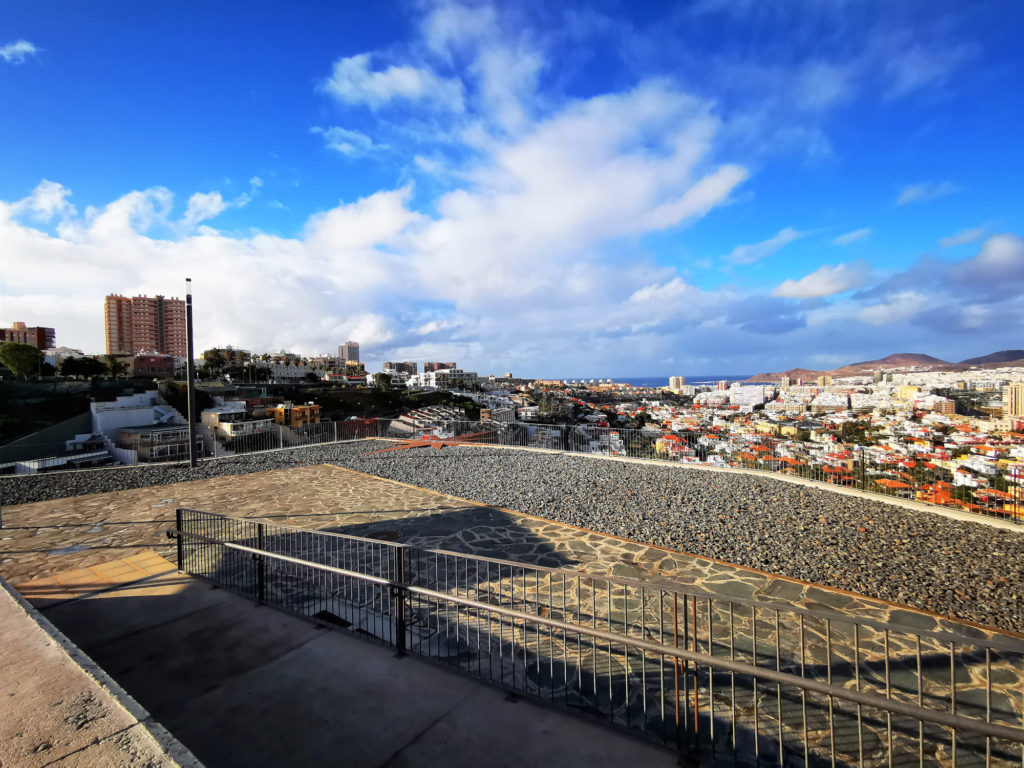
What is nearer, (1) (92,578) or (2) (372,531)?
(1) (92,578)

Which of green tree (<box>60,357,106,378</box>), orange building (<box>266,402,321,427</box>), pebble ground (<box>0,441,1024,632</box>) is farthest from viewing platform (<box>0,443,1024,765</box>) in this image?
green tree (<box>60,357,106,378</box>)

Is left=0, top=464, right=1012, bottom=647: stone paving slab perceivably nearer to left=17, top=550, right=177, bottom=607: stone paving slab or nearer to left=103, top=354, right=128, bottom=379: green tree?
left=17, top=550, right=177, bottom=607: stone paving slab

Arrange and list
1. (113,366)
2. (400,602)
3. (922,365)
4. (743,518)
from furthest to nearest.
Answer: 1. (113,366)
2. (922,365)
3. (743,518)
4. (400,602)

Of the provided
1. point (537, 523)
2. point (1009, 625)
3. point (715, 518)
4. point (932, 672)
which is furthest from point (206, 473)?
point (1009, 625)

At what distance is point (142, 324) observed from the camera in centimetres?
12169

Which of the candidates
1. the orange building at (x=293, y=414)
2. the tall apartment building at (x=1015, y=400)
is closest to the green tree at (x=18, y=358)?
the orange building at (x=293, y=414)

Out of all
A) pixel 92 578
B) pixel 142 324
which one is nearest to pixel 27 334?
pixel 142 324

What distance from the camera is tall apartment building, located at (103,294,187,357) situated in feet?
385

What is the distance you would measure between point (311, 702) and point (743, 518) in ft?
26.1

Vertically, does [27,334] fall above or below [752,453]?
above

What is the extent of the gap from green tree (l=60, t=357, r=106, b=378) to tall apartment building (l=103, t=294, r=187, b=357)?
189ft

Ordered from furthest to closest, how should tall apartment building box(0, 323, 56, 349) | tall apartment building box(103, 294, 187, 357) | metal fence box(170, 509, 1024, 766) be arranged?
tall apartment building box(103, 294, 187, 357) < tall apartment building box(0, 323, 56, 349) < metal fence box(170, 509, 1024, 766)

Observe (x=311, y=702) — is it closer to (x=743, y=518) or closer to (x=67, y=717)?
(x=67, y=717)

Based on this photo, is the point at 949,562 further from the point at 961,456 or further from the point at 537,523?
the point at 537,523
